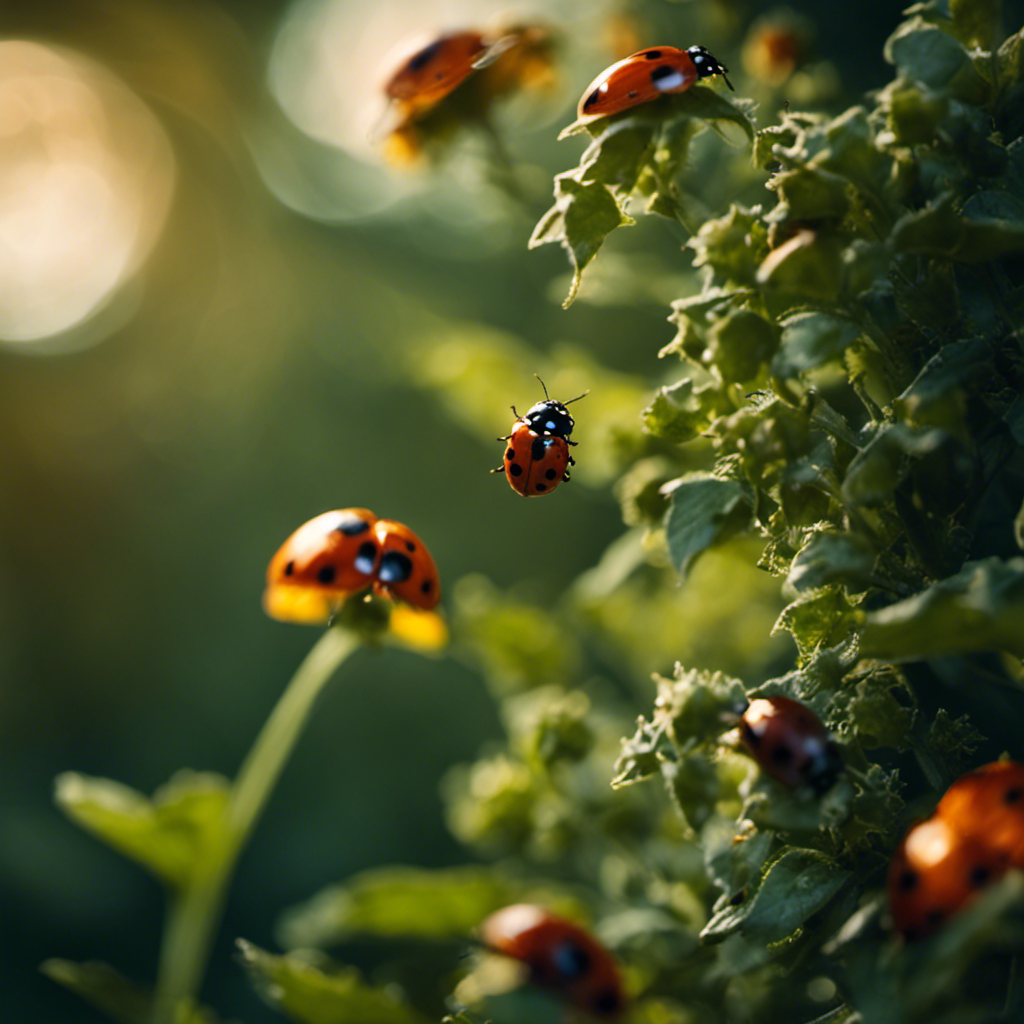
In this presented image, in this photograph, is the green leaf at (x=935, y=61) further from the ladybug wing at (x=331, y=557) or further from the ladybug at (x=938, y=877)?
the ladybug wing at (x=331, y=557)

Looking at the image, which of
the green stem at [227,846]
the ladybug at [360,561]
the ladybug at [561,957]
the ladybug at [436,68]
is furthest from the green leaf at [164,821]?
the ladybug at [436,68]

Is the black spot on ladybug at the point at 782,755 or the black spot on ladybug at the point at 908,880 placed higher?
the black spot on ladybug at the point at 782,755

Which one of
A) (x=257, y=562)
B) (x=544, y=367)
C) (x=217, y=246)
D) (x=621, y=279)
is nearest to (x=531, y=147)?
(x=544, y=367)

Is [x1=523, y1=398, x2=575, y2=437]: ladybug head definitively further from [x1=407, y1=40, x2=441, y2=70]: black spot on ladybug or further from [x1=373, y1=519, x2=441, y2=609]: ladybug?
[x1=407, y1=40, x2=441, y2=70]: black spot on ladybug

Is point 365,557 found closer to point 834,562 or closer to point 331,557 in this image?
point 331,557

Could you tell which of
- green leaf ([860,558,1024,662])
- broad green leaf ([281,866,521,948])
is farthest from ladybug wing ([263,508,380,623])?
green leaf ([860,558,1024,662])

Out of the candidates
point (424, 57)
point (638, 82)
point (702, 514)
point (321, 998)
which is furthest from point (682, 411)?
point (424, 57)

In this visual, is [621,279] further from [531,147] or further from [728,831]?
[531,147]
